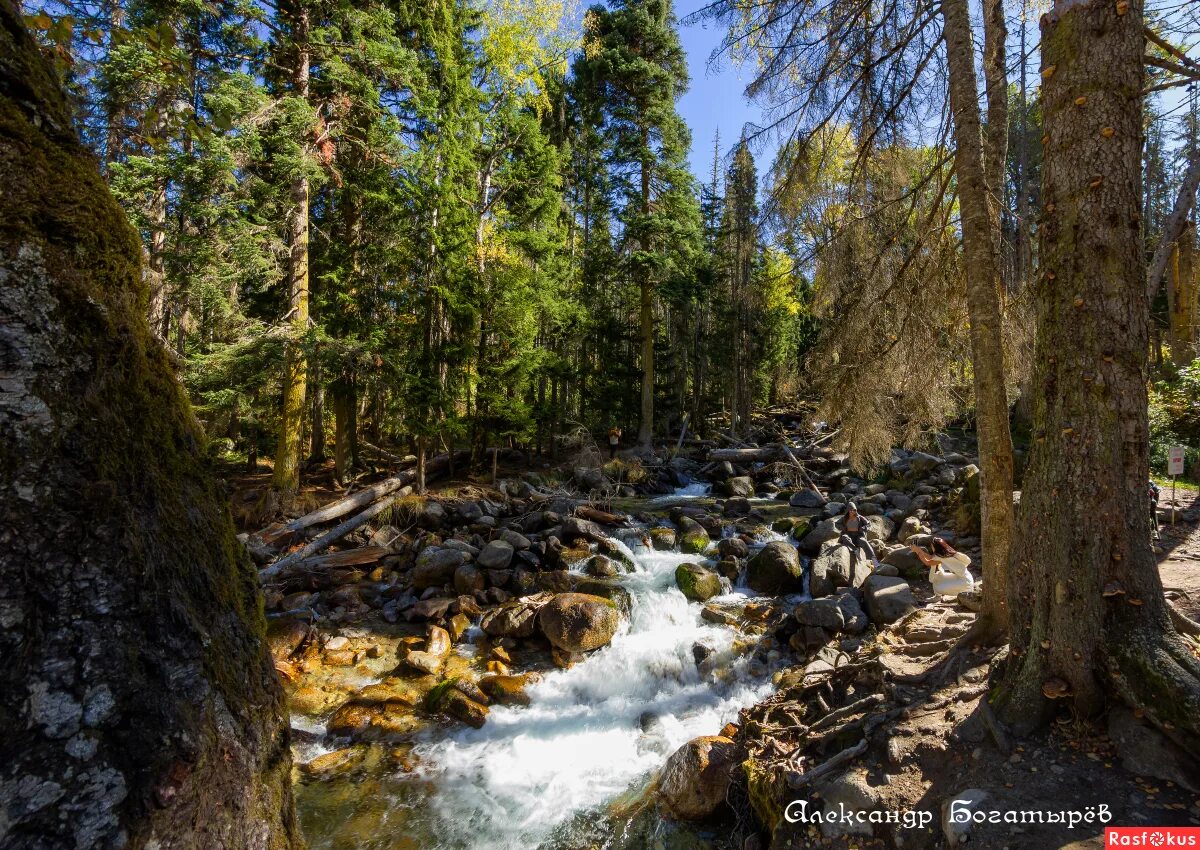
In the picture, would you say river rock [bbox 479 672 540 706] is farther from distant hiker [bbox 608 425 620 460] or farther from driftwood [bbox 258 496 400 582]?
distant hiker [bbox 608 425 620 460]

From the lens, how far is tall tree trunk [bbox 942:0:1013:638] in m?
4.43

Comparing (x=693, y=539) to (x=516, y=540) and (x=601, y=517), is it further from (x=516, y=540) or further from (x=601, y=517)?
(x=516, y=540)

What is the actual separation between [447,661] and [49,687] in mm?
7077

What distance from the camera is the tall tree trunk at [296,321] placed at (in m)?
11.1

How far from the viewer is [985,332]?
4.46 metres

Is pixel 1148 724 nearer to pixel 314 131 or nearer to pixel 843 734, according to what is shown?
pixel 843 734

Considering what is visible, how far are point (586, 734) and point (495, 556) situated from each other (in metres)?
4.00

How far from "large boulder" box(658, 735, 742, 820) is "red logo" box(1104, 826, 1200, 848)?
2551 mm

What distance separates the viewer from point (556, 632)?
7559mm

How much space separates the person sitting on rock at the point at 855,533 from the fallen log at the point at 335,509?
9.70 m

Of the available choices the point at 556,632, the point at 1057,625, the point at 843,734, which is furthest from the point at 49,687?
the point at 556,632

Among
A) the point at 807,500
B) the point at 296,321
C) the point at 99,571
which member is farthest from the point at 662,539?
the point at 99,571

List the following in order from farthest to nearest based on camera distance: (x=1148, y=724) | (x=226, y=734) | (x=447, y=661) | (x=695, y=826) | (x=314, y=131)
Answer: (x=314, y=131)
(x=447, y=661)
(x=695, y=826)
(x=1148, y=724)
(x=226, y=734)

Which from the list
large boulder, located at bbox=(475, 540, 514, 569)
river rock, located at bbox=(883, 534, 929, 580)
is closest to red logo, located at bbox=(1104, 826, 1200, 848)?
river rock, located at bbox=(883, 534, 929, 580)
